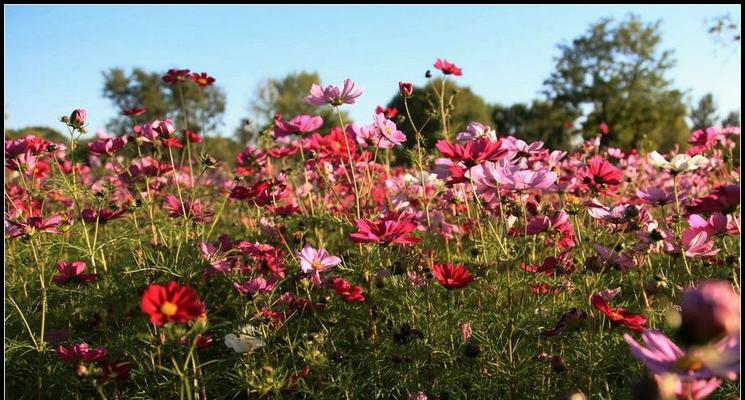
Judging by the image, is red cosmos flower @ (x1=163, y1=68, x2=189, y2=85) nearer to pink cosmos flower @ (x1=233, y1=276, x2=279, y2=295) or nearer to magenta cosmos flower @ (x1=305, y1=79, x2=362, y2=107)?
magenta cosmos flower @ (x1=305, y1=79, x2=362, y2=107)

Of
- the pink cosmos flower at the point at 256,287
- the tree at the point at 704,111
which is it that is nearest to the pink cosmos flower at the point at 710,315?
the pink cosmos flower at the point at 256,287

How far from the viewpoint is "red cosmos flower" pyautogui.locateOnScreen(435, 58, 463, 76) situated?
2.61 meters

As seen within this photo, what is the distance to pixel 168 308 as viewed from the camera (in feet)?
3.61

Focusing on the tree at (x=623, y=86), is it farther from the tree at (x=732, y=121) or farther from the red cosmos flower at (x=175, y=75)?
the red cosmos flower at (x=175, y=75)

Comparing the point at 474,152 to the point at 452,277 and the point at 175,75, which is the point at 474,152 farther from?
the point at 175,75

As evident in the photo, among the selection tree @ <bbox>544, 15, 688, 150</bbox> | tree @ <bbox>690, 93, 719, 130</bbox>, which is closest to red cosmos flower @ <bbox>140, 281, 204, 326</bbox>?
tree @ <bbox>544, 15, 688, 150</bbox>

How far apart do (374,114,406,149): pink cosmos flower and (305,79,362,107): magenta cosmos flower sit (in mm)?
132

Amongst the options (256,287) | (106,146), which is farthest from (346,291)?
(106,146)

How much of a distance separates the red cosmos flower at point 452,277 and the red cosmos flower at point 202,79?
5.42 feet

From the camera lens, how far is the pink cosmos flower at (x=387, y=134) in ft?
6.75

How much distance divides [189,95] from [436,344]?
34.0m

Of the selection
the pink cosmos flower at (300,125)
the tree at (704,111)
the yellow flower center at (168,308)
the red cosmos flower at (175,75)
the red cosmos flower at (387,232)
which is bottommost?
the tree at (704,111)

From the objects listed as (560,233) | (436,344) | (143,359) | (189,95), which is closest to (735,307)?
(436,344)

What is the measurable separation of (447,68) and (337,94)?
2.44ft
